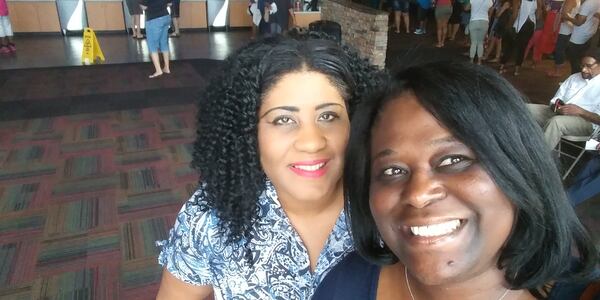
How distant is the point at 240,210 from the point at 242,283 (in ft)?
0.74

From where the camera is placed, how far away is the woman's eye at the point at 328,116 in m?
1.25

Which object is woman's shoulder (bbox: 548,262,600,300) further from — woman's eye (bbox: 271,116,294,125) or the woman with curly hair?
woman's eye (bbox: 271,116,294,125)

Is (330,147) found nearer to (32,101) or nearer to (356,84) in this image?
(356,84)

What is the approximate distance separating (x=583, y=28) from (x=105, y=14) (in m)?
9.61

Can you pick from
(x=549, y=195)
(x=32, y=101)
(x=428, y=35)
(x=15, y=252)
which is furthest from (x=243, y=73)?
(x=428, y=35)

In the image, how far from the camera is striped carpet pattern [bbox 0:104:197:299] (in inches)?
106

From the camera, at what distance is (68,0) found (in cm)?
988

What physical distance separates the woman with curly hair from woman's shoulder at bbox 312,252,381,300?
23 centimetres

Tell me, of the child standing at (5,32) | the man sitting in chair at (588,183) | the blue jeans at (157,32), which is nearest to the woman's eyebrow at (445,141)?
the man sitting in chair at (588,183)

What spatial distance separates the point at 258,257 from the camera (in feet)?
4.37

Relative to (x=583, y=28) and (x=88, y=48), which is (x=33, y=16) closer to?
(x=88, y=48)

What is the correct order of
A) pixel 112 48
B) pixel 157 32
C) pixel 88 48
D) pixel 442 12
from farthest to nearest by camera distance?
1. pixel 112 48
2. pixel 442 12
3. pixel 88 48
4. pixel 157 32

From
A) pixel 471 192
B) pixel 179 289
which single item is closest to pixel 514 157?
pixel 471 192

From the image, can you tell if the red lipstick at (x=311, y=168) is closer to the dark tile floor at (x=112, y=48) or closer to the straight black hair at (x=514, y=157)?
the straight black hair at (x=514, y=157)
